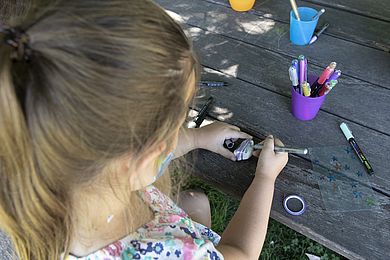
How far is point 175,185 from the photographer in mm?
1183

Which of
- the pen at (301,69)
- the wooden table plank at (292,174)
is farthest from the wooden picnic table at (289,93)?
the pen at (301,69)

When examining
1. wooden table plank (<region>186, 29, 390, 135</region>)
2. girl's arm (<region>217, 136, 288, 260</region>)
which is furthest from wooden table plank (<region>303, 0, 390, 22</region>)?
girl's arm (<region>217, 136, 288, 260</region>)

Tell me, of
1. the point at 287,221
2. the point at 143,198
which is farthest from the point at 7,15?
the point at 287,221

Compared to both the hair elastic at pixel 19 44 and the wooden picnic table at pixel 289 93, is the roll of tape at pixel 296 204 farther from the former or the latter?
the hair elastic at pixel 19 44

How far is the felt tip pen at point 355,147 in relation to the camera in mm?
994

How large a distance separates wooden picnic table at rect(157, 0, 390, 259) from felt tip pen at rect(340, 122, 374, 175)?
0.01 metres

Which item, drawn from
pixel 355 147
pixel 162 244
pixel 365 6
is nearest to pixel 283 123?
A: pixel 355 147

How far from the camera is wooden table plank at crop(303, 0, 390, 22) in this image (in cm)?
141

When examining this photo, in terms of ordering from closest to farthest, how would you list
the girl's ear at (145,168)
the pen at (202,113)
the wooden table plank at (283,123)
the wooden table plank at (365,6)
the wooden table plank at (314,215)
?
1. the girl's ear at (145,168)
2. the wooden table plank at (314,215)
3. the wooden table plank at (283,123)
4. the pen at (202,113)
5. the wooden table plank at (365,6)

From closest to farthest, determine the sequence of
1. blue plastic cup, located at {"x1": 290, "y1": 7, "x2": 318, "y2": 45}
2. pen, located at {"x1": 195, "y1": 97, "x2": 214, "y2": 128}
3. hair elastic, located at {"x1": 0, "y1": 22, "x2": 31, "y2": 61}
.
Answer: hair elastic, located at {"x1": 0, "y1": 22, "x2": 31, "y2": 61}, pen, located at {"x1": 195, "y1": 97, "x2": 214, "y2": 128}, blue plastic cup, located at {"x1": 290, "y1": 7, "x2": 318, "y2": 45}

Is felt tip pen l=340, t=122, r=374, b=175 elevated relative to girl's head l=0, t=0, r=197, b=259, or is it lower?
lower

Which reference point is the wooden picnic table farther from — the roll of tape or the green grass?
the green grass

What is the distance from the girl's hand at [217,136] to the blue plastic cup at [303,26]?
15.7 inches

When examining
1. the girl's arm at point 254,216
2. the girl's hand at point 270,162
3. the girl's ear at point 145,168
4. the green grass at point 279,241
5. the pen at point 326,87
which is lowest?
the green grass at point 279,241
